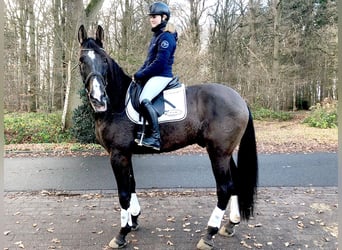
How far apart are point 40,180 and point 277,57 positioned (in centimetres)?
1668

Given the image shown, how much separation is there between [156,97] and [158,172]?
3628 mm

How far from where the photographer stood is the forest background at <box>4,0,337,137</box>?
12.6 metres

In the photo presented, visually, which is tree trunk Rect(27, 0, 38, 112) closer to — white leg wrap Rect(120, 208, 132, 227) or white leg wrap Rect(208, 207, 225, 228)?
white leg wrap Rect(120, 208, 132, 227)

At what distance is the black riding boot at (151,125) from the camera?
3.52 m

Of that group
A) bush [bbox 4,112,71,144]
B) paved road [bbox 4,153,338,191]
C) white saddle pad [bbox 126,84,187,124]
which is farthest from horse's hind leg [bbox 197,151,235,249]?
bush [bbox 4,112,71,144]

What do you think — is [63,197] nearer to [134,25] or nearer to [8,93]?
[8,93]

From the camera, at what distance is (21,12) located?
13.3m

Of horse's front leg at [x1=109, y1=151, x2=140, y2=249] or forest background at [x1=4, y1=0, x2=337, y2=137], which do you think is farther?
forest background at [x1=4, y1=0, x2=337, y2=137]

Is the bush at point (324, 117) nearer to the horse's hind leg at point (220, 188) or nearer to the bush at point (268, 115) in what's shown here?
the bush at point (268, 115)

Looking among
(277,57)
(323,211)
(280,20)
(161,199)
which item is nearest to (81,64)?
(161,199)

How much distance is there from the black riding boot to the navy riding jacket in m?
0.34

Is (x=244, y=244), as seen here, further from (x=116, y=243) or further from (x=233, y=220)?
(x=116, y=243)

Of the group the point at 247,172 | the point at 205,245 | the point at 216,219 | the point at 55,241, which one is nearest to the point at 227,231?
the point at 216,219

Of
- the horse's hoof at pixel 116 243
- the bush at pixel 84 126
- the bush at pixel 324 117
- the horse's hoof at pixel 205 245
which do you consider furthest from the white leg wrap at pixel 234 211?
the bush at pixel 324 117
